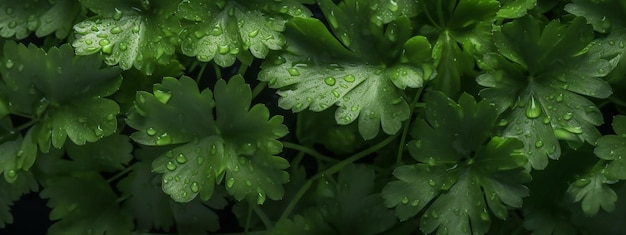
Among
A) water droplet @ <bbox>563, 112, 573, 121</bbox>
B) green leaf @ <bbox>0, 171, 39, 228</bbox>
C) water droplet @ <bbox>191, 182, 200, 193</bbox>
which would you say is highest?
water droplet @ <bbox>563, 112, 573, 121</bbox>

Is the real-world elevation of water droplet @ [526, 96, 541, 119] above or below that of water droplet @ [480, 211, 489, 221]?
above

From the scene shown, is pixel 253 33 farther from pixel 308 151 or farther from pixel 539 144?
pixel 539 144

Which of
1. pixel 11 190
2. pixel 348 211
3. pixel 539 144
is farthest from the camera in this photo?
pixel 11 190

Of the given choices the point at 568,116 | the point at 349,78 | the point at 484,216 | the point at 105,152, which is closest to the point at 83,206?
the point at 105,152

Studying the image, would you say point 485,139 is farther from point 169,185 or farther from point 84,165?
point 84,165

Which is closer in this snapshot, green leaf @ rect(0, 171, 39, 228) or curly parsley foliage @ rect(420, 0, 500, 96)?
curly parsley foliage @ rect(420, 0, 500, 96)

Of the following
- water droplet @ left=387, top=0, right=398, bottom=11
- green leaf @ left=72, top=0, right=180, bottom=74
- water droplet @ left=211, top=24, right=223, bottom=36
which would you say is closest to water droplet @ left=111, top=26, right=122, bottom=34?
green leaf @ left=72, top=0, right=180, bottom=74

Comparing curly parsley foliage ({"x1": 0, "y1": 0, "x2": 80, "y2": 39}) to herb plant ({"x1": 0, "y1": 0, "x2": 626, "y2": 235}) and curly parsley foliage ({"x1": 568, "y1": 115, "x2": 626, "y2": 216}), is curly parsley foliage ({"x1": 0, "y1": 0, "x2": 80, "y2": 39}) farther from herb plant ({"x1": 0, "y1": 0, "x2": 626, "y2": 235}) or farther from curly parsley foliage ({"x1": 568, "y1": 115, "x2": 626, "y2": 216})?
curly parsley foliage ({"x1": 568, "y1": 115, "x2": 626, "y2": 216})

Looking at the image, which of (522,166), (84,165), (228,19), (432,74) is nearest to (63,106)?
(84,165)
